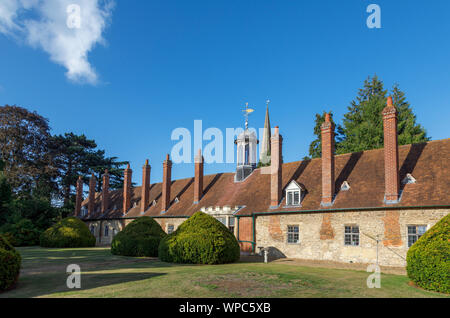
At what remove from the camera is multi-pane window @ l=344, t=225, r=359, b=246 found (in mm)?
20109

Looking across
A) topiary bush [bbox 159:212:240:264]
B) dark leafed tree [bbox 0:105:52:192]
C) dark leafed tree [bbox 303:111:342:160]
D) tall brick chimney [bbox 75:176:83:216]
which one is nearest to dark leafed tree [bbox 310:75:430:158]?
dark leafed tree [bbox 303:111:342:160]

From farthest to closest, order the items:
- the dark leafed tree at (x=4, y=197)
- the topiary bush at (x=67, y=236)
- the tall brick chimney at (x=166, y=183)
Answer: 1. the dark leafed tree at (x=4, y=197)
2. the tall brick chimney at (x=166, y=183)
3. the topiary bush at (x=67, y=236)

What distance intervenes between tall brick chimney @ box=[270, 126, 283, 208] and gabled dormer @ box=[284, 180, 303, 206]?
0.79 m

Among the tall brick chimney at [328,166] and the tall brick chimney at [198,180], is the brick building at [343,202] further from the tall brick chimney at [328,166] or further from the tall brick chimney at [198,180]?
the tall brick chimney at [198,180]

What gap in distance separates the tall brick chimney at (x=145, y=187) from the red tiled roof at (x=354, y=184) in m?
4.50

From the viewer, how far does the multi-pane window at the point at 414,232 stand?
17.8 m

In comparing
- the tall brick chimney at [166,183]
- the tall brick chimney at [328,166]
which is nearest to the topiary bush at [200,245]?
the tall brick chimney at [328,166]

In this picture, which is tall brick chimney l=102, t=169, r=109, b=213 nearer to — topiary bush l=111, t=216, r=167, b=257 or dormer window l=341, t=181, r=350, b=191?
topiary bush l=111, t=216, r=167, b=257

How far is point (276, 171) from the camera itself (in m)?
25.0

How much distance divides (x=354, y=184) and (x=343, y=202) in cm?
174

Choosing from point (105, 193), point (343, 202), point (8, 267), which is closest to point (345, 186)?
point (343, 202)

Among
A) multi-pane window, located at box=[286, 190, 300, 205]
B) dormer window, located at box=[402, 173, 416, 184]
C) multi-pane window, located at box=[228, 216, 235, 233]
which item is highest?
dormer window, located at box=[402, 173, 416, 184]
